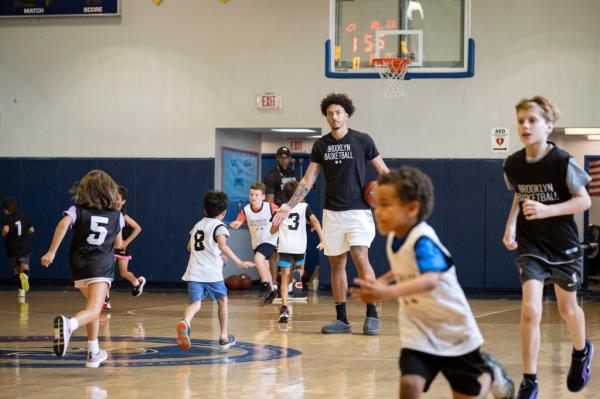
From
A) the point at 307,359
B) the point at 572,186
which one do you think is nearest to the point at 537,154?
the point at 572,186

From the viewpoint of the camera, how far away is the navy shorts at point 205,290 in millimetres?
10008

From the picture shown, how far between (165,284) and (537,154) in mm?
14255

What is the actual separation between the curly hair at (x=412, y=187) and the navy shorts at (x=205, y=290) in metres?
5.30

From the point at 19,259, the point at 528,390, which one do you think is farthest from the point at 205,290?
the point at 19,259

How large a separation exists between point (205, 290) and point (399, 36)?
7657 mm

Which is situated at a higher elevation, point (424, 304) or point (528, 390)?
point (424, 304)

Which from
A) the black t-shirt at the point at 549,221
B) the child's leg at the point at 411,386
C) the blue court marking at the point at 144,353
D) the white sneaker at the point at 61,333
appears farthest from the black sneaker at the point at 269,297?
the child's leg at the point at 411,386

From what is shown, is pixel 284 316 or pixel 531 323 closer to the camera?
pixel 531 323

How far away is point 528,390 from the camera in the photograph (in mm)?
6609

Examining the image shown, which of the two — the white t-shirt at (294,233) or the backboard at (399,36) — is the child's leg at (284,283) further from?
the backboard at (399,36)

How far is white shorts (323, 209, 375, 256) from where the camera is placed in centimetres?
1105

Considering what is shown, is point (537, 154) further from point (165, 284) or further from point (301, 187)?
point (165, 284)

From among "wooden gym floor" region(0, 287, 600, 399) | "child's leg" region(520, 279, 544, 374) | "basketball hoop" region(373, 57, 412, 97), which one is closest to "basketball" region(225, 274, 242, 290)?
"wooden gym floor" region(0, 287, 600, 399)

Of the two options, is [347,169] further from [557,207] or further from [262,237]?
[262,237]
